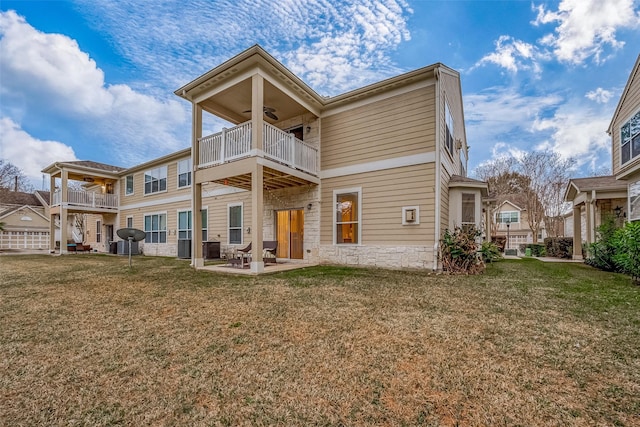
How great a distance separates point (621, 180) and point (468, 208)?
6.82m

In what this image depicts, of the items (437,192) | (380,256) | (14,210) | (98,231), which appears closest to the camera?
(437,192)

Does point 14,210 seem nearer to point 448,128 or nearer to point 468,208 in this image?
point 448,128

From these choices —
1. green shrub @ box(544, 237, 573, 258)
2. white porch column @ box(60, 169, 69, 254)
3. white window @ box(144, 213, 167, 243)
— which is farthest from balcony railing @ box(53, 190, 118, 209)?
green shrub @ box(544, 237, 573, 258)

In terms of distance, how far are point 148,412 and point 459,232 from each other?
8.27 meters

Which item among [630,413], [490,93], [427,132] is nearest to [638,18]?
[490,93]

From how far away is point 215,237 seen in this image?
1297 cm

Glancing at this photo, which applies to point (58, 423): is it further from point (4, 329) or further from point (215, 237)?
point (215, 237)

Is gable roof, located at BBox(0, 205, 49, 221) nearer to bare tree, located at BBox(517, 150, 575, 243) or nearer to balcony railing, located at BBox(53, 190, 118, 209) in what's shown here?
balcony railing, located at BBox(53, 190, 118, 209)

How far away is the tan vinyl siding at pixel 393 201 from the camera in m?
7.97

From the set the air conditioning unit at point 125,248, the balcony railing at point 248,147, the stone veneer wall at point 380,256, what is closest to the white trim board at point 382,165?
the balcony railing at point 248,147

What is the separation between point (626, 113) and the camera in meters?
10.3

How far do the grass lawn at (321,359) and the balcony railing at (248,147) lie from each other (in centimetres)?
444

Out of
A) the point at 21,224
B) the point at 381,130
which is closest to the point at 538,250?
the point at 381,130

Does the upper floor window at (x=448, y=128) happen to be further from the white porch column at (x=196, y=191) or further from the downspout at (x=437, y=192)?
the white porch column at (x=196, y=191)
